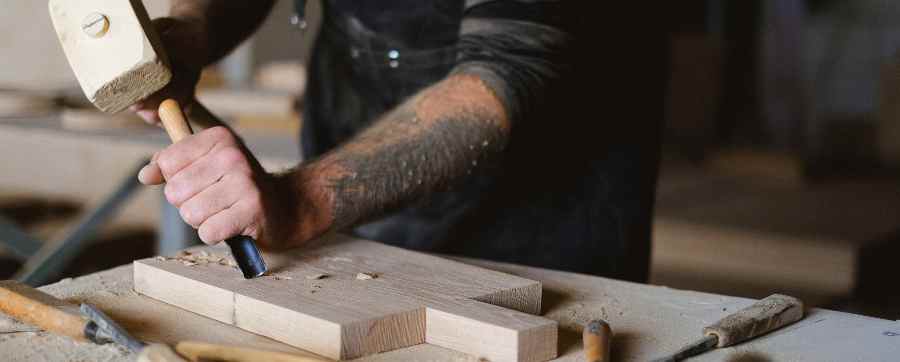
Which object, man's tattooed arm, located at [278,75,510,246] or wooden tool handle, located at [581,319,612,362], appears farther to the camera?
man's tattooed arm, located at [278,75,510,246]

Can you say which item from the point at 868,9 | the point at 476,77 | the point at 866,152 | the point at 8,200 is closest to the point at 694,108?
the point at 866,152

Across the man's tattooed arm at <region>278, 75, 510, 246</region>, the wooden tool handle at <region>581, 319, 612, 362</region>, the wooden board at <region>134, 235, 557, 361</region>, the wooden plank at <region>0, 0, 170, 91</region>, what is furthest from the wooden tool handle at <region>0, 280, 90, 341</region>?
the wooden plank at <region>0, 0, 170, 91</region>

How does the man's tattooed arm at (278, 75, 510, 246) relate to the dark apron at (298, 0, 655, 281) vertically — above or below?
above

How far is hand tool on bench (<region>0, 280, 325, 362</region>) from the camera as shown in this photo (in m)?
1.12

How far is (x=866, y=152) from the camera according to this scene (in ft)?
17.4

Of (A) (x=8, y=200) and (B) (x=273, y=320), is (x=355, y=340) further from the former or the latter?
(A) (x=8, y=200)

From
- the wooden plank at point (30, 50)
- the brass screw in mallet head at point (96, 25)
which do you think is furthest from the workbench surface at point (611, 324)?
the wooden plank at point (30, 50)

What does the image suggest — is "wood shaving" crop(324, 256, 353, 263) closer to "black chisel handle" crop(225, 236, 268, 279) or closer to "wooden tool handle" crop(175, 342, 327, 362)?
"black chisel handle" crop(225, 236, 268, 279)

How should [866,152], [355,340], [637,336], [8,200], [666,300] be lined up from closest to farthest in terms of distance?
[355,340]
[637,336]
[666,300]
[8,200]
[866,152]

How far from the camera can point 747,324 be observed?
4.25ft

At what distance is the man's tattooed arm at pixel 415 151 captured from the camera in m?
1.58

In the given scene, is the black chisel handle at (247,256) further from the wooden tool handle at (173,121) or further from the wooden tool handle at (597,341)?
the wooden tool handle at (597,341)

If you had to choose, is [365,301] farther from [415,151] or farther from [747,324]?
[747,324]

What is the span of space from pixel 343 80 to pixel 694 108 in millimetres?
3386
